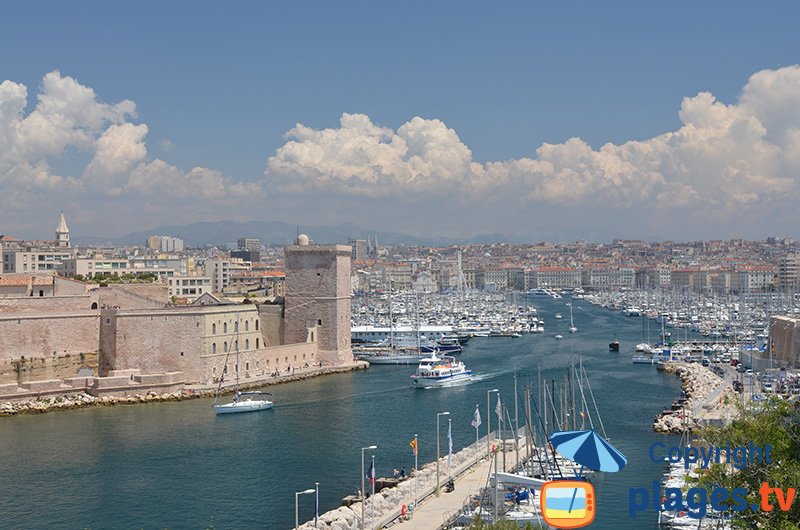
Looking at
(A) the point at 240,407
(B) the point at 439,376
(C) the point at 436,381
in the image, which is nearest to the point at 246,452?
(A) the point at 240,407

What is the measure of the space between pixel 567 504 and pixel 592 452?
6622 mm

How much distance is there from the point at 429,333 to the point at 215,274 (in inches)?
861

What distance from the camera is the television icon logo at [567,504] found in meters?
6.87

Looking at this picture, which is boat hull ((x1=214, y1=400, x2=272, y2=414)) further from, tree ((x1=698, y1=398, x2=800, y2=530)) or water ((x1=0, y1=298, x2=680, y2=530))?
tree ((x1=698, y1=398, x2=800, y2=530))

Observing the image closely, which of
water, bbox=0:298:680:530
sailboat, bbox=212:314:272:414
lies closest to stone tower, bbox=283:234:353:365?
water, bbox=0:298:680:530

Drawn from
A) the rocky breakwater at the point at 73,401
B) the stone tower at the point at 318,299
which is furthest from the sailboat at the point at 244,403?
the stone tower at the point at 318,299

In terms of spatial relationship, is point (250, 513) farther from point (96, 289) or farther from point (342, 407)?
point (96, 289)

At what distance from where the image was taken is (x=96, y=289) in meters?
30.4

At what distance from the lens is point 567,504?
694 centimetres

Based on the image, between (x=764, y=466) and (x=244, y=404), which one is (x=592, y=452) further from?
(x=244, y=404)

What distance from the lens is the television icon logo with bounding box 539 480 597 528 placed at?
6.87 meters

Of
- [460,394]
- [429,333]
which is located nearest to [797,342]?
[460,394]

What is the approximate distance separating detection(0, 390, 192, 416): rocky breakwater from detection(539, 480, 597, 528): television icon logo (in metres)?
19.7

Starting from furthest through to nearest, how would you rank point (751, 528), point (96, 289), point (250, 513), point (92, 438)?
point (96, 289)
point (92, 438)
point (250, 513)
point (751, 528)
